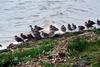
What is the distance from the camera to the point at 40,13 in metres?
24.5

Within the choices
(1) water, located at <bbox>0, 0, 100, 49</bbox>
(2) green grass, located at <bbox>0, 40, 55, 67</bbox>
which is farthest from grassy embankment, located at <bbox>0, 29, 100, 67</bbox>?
(1) water, located at <bbox>0, 0, 100, 49</bbox>

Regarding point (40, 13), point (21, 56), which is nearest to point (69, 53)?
point (21, 56)

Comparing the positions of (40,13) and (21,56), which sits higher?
(21,56)

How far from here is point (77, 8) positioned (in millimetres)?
25562

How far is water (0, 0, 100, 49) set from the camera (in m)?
21.4

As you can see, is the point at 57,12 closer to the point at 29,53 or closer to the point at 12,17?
the point at 12,17

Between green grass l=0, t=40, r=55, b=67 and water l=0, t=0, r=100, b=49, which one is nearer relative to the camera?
green grass l=0, t=40, r=55, b=67

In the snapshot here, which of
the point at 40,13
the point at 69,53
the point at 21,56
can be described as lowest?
the point at 40,13

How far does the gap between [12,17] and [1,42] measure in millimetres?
5285

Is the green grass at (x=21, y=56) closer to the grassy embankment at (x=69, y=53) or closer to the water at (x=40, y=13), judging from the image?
the grassy embankment at (x=69, y=53)

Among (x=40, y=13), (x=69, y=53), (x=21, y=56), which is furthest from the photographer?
(x=40, y=13)

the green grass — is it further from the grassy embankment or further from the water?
the water

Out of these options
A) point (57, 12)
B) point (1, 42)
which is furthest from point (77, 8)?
point (1, 42)

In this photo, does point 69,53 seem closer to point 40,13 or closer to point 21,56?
point 21,56
